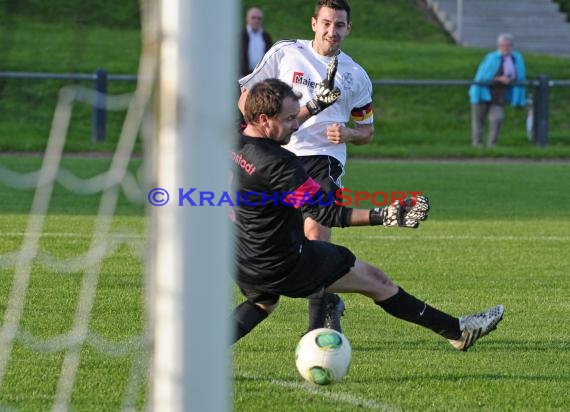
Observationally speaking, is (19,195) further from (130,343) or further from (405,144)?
(405,144)

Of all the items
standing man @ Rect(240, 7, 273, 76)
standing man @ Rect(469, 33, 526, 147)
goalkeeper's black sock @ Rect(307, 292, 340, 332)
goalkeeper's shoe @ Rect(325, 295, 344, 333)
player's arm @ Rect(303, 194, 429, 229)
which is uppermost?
player's arm @ Rect(303, 194, 429, 229)

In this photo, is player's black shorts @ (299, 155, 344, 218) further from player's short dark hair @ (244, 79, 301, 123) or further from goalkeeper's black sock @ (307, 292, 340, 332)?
player's short dark hair @ (244, 79, 301, 123)

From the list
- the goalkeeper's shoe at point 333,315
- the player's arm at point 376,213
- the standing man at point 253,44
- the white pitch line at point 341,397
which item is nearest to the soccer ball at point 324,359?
the white pitch line at point 341,397

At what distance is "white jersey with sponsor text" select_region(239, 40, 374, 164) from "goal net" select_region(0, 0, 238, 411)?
4.69 feet

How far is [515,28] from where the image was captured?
32.2 meters

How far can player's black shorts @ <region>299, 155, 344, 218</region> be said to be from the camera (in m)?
7.70

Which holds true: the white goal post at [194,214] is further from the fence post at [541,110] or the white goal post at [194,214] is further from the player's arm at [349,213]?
the fence post at [541,110]

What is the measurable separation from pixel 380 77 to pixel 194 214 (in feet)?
74.9

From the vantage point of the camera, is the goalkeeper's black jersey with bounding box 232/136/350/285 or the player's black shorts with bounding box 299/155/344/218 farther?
the player's black shorts with bounding box 299/155/344/218

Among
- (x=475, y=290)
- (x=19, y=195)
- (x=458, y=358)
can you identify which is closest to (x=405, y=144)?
(x=19, y=195)

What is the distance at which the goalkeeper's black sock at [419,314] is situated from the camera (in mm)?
6676

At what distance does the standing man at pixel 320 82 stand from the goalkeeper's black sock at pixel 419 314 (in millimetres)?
1013
